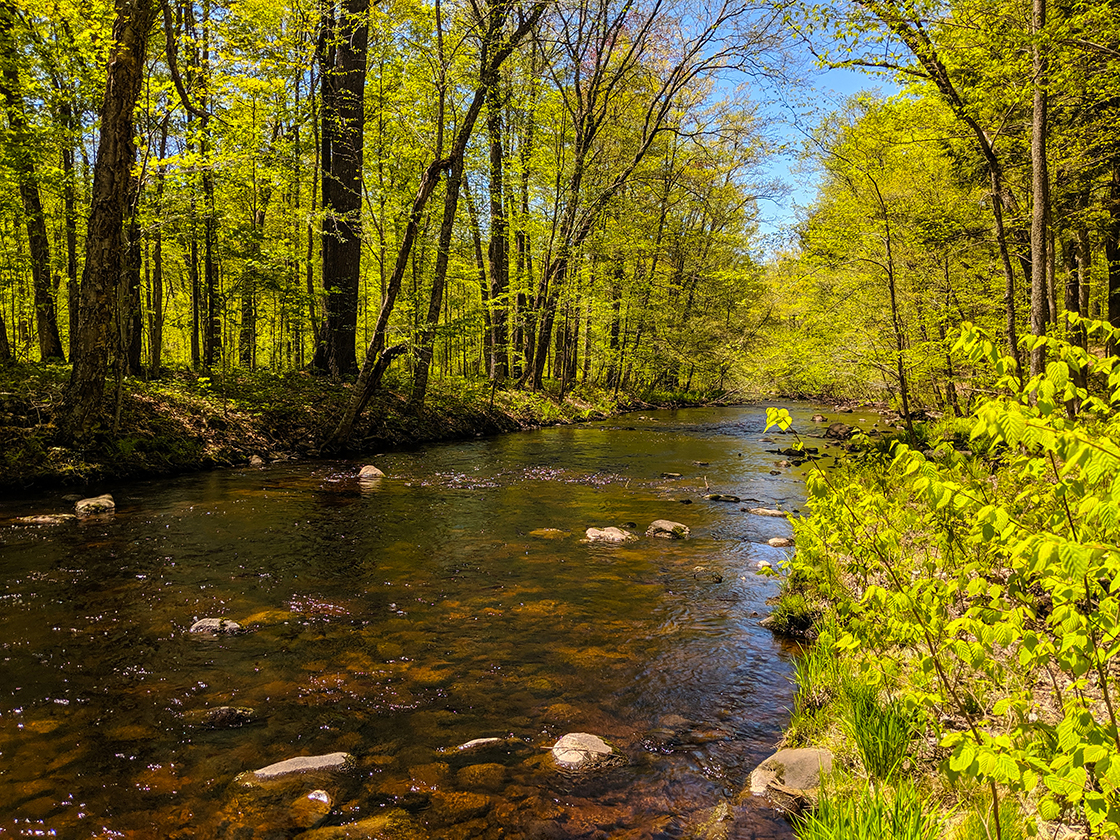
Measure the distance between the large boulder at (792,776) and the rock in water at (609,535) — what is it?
458 centimetres

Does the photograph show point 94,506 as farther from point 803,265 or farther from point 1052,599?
point 803,265

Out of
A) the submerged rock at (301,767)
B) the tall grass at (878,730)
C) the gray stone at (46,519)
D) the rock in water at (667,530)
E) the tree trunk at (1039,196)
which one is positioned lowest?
the submerged rock at (301,767)

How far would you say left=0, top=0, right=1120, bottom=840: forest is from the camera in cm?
249

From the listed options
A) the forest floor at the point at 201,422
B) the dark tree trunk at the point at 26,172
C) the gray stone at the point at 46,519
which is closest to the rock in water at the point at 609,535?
the gray stone at the point at 46,519

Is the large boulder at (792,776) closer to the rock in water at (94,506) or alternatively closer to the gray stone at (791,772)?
the gray stone at (791,772)

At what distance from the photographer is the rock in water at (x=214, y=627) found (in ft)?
16.4

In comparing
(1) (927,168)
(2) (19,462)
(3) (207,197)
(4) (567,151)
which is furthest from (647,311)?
(2) (19,462)

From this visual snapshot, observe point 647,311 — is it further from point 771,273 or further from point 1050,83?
point 1050,83

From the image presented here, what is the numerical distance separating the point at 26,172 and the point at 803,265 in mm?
16860

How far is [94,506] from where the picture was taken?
316 inches

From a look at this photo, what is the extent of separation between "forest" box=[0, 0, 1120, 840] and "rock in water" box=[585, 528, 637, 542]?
2.46 metres

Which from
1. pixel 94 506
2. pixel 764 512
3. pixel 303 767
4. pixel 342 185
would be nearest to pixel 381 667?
pixel 303 767

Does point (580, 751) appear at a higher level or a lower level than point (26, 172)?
lower

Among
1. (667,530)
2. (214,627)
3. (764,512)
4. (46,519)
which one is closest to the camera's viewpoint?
(214,627)
